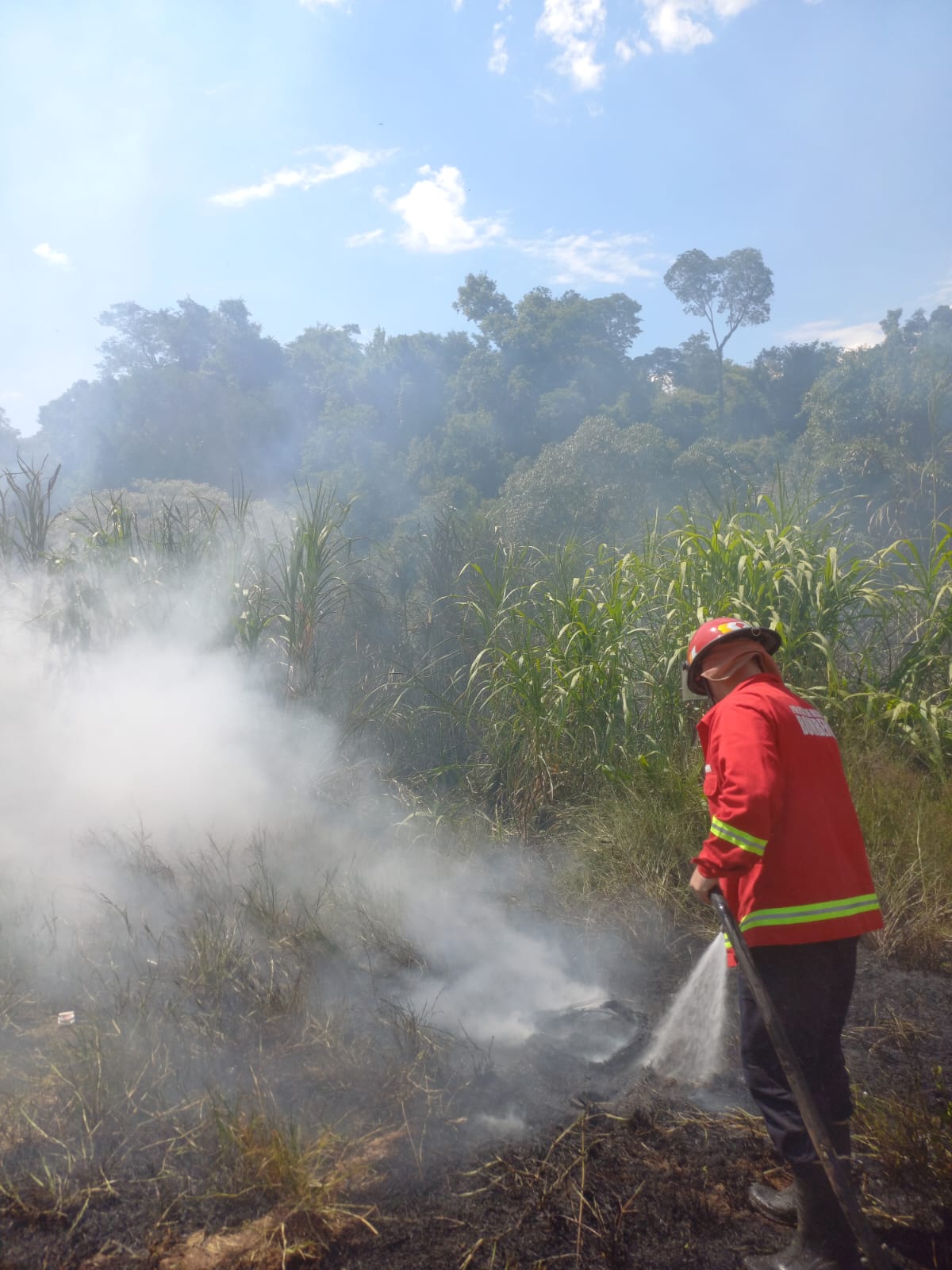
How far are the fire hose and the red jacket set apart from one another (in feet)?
0.21

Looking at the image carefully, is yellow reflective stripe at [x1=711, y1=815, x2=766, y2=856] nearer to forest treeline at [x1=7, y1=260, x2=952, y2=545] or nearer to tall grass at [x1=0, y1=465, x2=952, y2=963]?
tall grass at [x1=0, y1=465, x2=952, y2=963]

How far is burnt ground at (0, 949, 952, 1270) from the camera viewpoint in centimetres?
222

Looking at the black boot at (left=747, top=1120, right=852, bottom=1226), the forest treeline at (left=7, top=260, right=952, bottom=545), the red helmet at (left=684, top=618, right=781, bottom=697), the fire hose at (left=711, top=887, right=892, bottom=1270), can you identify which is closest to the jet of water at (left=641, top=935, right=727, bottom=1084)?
the black boot at (left=747, top=1120, right=852, bottom=1226)

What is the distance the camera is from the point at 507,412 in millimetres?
29406

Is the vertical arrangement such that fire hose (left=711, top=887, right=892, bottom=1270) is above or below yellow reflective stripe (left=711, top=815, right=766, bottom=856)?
below

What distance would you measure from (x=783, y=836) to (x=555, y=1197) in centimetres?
126

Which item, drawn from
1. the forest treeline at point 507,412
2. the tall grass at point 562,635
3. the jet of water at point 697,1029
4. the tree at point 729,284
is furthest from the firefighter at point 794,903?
the tree at point 729,284

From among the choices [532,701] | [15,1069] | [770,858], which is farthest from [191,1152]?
[532,701]

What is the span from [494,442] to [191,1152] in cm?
2611

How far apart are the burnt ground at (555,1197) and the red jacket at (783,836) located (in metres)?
0.72

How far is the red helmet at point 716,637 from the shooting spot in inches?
101

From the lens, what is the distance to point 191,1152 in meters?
2.55

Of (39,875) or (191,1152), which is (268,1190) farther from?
(39,875)

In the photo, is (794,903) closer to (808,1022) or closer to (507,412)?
(808,1022)
